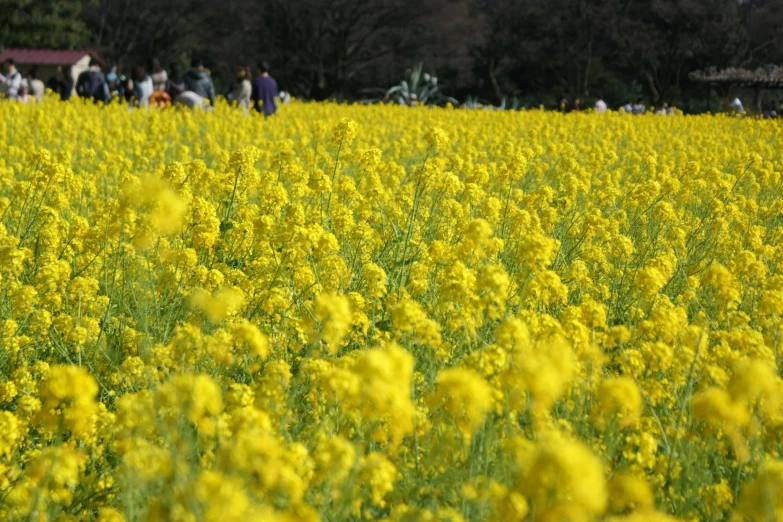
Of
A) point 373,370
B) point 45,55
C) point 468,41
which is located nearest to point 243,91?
point 373,370

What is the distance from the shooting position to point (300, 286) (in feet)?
13.6

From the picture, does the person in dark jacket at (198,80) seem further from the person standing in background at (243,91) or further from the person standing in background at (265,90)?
the person standing in background at (265,90)

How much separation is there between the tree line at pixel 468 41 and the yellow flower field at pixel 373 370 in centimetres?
3750

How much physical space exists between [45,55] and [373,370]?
163ft

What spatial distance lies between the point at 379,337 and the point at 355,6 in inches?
1732

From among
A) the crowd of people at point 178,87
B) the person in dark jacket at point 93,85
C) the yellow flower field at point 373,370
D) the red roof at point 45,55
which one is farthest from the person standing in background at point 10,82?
the red roof at point 45,55

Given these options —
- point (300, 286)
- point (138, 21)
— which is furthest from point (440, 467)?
point (138, 21)

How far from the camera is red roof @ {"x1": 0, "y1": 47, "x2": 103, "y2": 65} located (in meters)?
45.3

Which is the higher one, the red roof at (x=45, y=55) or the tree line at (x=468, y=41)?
the tree line at (x=468, y=41)

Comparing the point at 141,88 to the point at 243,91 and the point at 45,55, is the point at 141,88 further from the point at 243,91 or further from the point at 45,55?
the point at 45,55

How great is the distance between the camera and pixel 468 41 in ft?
153

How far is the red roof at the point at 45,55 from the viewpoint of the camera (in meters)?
45.3

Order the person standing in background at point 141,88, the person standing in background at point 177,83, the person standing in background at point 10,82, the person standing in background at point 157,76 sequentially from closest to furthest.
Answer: the person standing in background at point 141,88 → the person standing in background at point 177,83 → the person standing in background at point 157,76 → the person standing in background at point 10,82

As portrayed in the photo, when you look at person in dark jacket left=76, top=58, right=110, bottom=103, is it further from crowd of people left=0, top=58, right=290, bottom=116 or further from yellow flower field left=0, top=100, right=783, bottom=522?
yellow flower field left=0, top=100, right=783, bottom=522
